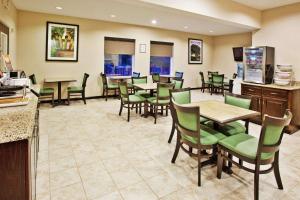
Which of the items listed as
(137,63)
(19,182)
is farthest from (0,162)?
(137,63)

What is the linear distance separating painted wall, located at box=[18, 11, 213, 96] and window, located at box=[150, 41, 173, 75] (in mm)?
242

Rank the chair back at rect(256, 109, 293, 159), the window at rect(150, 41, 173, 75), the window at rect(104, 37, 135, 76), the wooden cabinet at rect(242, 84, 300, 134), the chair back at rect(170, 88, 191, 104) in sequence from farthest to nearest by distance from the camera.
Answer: the window at rect(150, 41, 173, 75)
the window at rect(104, 37, 135, 76)
the wooden cabinet at rect(242, 84, 300, 134)
the chair back at rect(170, 88, 191, 104)
the chair back at rect(256, 109, 293, 159)

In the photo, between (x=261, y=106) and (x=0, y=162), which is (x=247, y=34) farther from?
(x=0, y=162)

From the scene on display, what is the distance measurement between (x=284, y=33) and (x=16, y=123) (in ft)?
19.3

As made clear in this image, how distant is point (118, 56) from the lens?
26.3 feet

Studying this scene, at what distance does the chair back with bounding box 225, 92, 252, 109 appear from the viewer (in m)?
3.00

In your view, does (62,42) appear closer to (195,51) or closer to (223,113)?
(223,113)

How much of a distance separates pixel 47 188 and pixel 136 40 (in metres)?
6.66

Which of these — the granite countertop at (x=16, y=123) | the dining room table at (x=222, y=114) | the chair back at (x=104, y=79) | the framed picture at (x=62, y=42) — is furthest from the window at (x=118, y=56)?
the granite countertop at (x=16, y=123)

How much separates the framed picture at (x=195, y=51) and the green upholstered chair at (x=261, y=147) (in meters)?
7.81

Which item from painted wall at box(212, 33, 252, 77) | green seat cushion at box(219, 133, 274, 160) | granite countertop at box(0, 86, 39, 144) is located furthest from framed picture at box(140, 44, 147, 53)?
granite countertop at box(0, 86, 39, 144)

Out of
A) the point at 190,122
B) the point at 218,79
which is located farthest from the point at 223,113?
the point at 218,79

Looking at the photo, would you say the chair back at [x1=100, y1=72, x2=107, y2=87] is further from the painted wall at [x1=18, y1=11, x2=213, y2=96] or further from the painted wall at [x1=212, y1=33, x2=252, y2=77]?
the painted wall at [x1=212, y1=33, x2=252, y2=77]

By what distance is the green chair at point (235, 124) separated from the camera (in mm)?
2732
